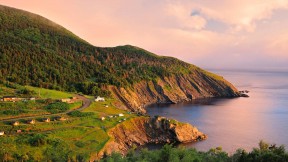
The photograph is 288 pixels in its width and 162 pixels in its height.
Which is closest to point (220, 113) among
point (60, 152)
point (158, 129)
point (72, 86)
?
point (158, 129)

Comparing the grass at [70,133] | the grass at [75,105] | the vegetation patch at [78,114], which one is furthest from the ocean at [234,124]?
the grass at [75,105]

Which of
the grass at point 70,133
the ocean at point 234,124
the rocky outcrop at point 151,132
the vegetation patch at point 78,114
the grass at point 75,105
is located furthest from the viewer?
the grass at point 75,105

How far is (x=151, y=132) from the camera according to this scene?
397ft

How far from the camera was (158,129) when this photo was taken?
12212 cm

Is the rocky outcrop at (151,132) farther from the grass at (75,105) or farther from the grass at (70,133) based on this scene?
the grass at (75,105)

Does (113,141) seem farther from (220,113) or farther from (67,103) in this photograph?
(220,113)

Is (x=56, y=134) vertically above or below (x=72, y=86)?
below

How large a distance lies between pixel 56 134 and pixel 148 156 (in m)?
43.1

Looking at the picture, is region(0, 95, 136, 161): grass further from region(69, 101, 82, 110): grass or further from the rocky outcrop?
region(69, 101, 82, 110): grass

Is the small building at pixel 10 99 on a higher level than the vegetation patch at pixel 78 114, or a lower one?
higher

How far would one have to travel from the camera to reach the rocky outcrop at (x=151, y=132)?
112 meters

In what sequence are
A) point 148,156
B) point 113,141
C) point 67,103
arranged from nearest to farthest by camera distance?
point 148,156
point 113,141
point 67,103

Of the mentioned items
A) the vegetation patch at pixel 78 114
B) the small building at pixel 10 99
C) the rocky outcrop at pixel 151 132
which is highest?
the small building at pixel 10 99

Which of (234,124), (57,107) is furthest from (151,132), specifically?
(234,124)
